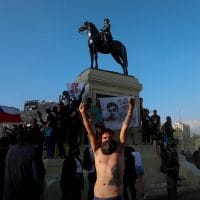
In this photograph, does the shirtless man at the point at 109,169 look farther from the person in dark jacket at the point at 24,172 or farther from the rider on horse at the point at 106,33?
the rider on horse at the point at 106,33

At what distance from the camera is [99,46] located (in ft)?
65.4

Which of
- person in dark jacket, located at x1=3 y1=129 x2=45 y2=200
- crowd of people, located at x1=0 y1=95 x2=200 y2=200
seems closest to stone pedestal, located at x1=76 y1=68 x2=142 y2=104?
crowd of people, located at x1=0 y1=95 x2=200 y2=200

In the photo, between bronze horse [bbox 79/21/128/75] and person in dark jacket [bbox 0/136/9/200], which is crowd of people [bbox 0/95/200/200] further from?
bronze horse [bbox 79/21/128/75]

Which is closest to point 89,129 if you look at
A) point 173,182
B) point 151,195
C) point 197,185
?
point 173,182

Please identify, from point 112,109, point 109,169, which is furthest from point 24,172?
point 112,109

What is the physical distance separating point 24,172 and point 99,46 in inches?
568

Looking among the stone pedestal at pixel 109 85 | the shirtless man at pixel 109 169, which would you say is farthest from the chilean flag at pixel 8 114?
the shirtless man at pixel 109 169

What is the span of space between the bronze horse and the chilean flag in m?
4.15

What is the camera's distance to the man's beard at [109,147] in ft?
17.1

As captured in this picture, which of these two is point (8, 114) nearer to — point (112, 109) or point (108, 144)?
point (112, 109)

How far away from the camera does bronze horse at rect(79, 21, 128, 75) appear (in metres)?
19.8

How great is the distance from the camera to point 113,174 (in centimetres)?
515

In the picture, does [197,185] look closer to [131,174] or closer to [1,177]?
[131,174]

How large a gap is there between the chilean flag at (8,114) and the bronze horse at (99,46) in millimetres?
4154
